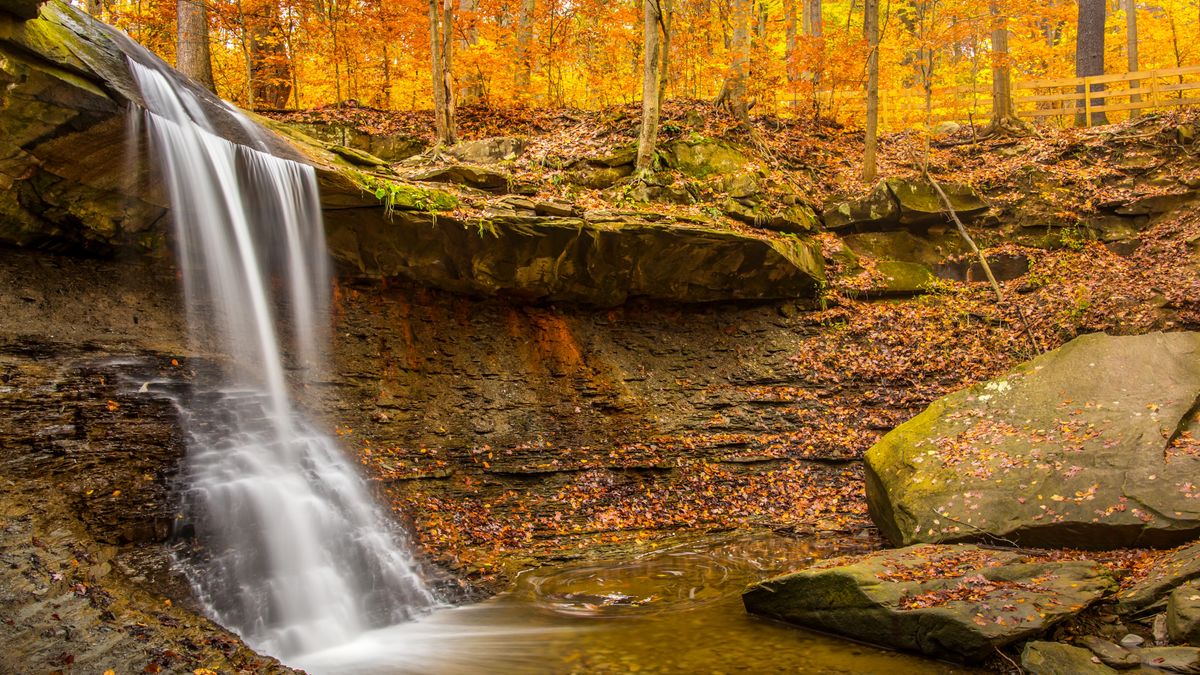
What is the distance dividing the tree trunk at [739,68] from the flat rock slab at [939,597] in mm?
11927

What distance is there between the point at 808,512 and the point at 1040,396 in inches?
130

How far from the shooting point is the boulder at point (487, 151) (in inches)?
533

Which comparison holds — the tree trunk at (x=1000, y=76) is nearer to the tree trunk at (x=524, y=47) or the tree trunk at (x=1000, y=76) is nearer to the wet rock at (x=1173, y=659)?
the tree trunk at (x=524, y=47)

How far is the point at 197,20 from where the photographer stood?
40.4 feet

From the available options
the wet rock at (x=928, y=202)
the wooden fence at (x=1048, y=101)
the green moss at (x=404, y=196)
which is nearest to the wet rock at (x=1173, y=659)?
the green moss at (x=404, y=196)

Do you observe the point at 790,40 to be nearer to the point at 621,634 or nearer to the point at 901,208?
the point at 901,208

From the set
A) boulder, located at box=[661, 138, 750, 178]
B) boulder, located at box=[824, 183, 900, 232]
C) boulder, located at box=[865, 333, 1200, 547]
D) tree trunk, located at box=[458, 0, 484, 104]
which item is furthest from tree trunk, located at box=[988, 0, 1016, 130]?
tree trunk, located at box=[458, 0, 484, 104]

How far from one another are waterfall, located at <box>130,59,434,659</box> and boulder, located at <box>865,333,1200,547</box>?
5.73 metres

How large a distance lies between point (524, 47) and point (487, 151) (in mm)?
6193

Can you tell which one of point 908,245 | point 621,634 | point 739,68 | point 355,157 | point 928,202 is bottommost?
point 621,634

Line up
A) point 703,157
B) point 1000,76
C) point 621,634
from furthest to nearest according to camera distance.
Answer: point 1000,76 < point 703,157 < point 621,634

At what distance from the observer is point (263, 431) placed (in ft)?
26.1

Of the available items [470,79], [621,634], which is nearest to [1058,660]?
[621,634]

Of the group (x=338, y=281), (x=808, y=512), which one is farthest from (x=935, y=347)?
(x=338, y=281)
